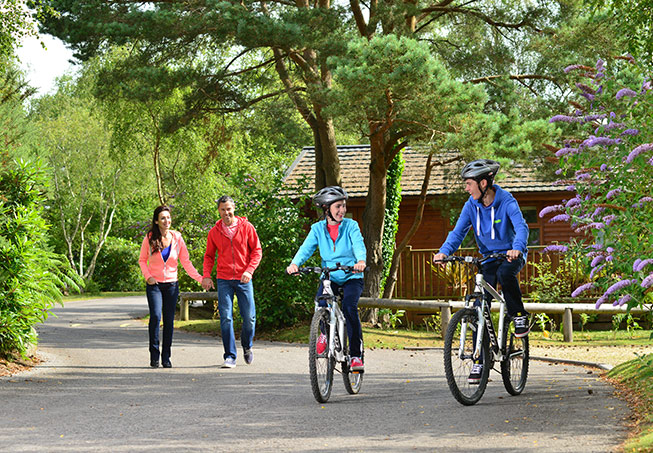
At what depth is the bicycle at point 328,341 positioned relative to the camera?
814 cm

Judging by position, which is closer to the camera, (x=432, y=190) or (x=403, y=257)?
(x=403, y=257)

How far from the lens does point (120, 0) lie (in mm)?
18859

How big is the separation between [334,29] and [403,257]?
22.9ft

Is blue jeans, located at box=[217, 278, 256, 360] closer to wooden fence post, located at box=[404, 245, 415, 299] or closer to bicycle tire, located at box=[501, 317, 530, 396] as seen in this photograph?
bicycle tire, located at box=[501, 317, 530, 396]

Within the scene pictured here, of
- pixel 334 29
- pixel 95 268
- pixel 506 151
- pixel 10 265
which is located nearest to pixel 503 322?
pixel 10 265

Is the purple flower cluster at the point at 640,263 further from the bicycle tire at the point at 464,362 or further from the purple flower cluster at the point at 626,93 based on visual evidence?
the purple flower cluster at the point at 626,93

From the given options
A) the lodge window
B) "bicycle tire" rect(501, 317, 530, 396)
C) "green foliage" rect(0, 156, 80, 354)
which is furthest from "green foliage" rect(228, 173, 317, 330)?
the lodge window

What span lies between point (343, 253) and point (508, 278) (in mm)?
1593

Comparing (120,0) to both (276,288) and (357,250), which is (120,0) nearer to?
(276,288)

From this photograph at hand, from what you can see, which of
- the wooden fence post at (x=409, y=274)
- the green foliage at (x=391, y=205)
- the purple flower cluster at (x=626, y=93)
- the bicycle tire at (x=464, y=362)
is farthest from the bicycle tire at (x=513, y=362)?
the wooden fence post at (x=409, y=274)

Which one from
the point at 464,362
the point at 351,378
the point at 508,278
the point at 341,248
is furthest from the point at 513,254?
the point at 351,378

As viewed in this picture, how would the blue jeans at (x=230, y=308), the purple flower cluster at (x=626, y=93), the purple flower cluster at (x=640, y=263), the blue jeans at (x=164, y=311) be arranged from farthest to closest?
the blue jeans at (x=164, y=311) < the blue jeans at (x=230, y=308) < the purple flower cluster at (x=626, y=93) < the purple flower cluster at (x=640, y=263)

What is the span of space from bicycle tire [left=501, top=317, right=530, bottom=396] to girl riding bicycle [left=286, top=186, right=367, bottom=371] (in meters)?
1.37

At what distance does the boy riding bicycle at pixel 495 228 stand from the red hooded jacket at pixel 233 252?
12.0ft
